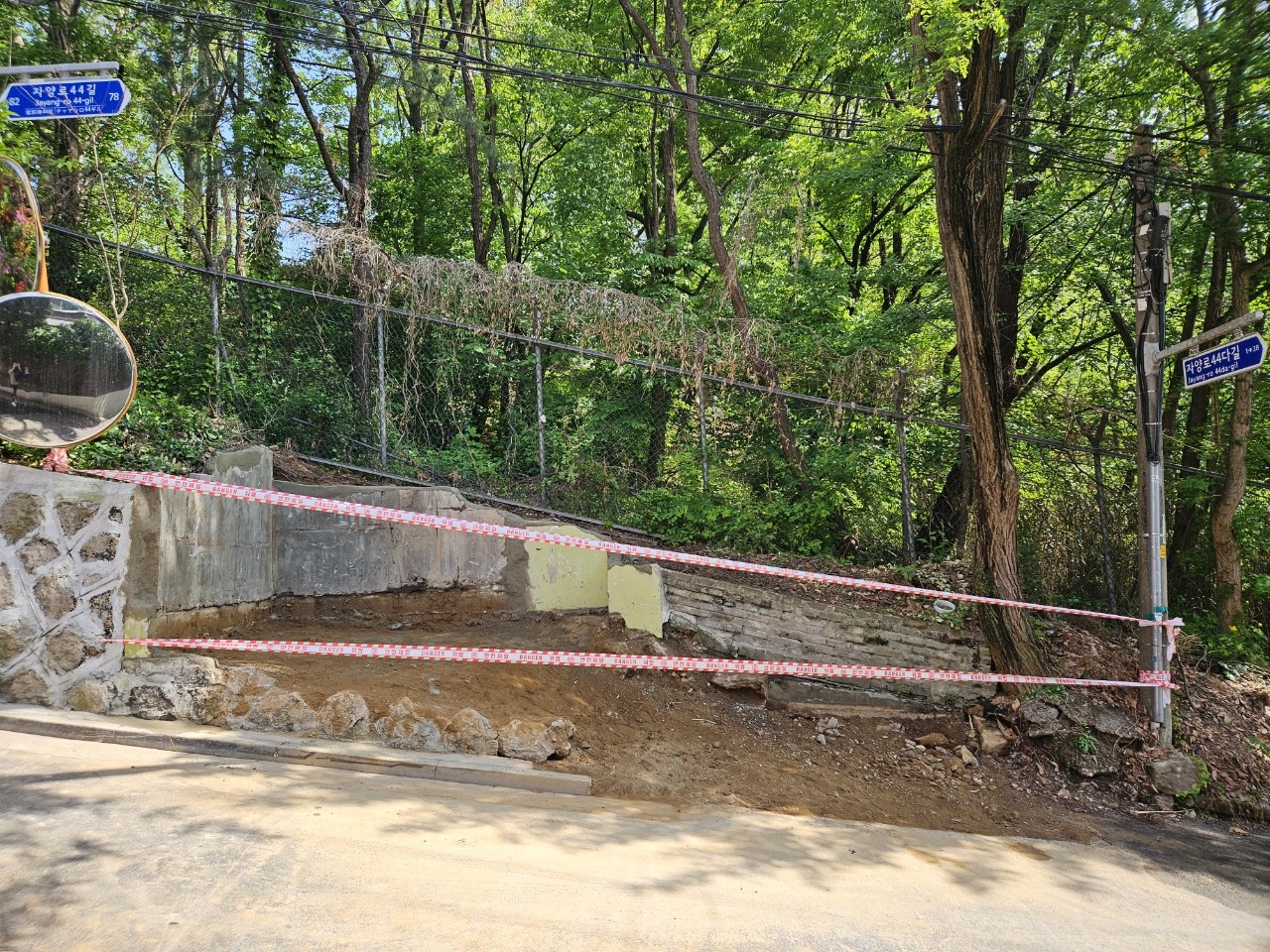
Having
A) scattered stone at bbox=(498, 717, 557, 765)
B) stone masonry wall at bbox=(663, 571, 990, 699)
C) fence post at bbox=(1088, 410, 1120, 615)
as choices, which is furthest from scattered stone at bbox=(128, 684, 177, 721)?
fence post at bbox=(1088, 410, 1120, 615)

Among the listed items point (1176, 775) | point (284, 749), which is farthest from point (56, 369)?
point (1176, 775)

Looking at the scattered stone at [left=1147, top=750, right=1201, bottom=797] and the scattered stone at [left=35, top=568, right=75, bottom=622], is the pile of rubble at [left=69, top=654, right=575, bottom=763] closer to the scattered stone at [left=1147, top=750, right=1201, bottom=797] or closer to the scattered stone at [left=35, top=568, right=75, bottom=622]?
the scattered stone at [left=35, top=568, right=75, bottom=622]

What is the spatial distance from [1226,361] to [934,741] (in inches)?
157

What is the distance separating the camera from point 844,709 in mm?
7195

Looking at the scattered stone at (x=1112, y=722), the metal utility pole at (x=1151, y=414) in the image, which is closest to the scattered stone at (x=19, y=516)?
the scattered stone at (x=1112, y=722)

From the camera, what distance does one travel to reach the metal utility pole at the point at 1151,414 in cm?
705

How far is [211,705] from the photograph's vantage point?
479 centimetres

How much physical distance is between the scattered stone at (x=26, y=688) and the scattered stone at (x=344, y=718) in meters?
1.48

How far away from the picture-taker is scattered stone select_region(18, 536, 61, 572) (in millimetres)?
4535

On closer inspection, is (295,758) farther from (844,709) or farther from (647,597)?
(844,709)

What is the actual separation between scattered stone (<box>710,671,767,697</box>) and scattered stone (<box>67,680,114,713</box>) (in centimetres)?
444

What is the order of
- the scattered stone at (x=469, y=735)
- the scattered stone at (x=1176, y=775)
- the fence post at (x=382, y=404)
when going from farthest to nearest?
1. the fence post at (x=382, y=404)
2. the scattered stone at (x=1176, y=775)
3. the scattered stone at (x=469, y=735)

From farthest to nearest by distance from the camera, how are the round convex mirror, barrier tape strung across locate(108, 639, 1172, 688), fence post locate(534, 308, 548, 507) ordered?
fence post locate(534, 308, 548, 507) → barrier tape strung across locate(108, 639, 1172, 688) → the round convex mirror

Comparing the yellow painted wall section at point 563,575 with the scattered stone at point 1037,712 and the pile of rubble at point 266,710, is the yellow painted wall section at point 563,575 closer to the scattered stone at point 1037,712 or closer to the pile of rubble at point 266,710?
the pile of rubble at point 266,710
